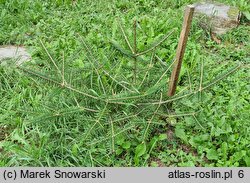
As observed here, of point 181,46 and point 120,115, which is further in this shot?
point 120,115

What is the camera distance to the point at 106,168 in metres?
2.78

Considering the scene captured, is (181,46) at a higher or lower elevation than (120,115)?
higher

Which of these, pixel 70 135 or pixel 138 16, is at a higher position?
pixel 138 16

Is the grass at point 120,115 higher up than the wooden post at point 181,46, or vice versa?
the wooden post at point 181,46

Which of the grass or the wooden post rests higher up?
the wooden post

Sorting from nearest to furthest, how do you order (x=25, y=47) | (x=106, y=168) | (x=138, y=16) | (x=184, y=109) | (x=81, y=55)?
(x=106, y=168) < (x=184, y=109) < (x=81, y=55) < (x=25, y=47) < (x=138, y=16)

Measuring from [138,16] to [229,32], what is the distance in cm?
107

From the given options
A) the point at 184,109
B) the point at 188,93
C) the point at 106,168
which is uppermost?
the point at 188,93

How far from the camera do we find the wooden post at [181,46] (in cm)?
252

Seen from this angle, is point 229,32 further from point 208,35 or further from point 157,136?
point 157,136

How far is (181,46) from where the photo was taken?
2711mm

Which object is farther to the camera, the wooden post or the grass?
the grass

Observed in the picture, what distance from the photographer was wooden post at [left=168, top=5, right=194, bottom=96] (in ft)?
8.28

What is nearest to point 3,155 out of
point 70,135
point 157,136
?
point 70,135
